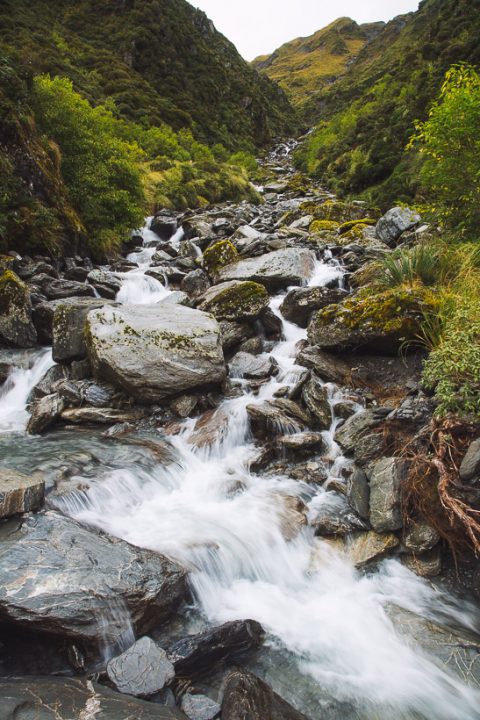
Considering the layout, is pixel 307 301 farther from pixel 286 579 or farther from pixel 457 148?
pixel 286 579

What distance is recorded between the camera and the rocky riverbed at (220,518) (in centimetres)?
296

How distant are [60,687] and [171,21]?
71.7 meters

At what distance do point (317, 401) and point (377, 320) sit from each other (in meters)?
1.80

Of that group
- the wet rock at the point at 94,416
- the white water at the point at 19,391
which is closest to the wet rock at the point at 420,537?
the wet rock at the point at 94,416

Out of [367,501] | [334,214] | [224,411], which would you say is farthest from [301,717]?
[334,214]

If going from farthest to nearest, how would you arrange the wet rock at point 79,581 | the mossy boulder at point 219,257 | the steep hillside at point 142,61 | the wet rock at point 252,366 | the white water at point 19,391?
the steep hillside at point 142,61
the mossy boulder at point 219,257
the wet rock at point 252,366
the white water at point 19,391
the wet rock at point 79,581

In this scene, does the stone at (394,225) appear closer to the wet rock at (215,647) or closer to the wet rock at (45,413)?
the wet rock at (45,413)

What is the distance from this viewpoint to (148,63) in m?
46.2

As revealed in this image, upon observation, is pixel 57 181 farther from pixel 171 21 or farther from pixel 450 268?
pixel 171 21

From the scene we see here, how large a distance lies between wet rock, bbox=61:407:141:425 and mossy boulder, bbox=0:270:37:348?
106 inches

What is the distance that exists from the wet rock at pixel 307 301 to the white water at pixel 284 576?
3.83 m

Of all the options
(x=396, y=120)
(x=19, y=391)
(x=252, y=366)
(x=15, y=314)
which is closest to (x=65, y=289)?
(x=15, y=314)

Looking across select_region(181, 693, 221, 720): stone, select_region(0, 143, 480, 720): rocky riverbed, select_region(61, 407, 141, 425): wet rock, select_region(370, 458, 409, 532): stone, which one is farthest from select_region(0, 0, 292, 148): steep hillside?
select_region(181, 693, 221, 720): stone

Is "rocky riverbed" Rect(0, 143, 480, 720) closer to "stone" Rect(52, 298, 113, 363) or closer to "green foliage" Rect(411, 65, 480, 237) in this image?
"stone" Rect(52, 298, 113, 363)
